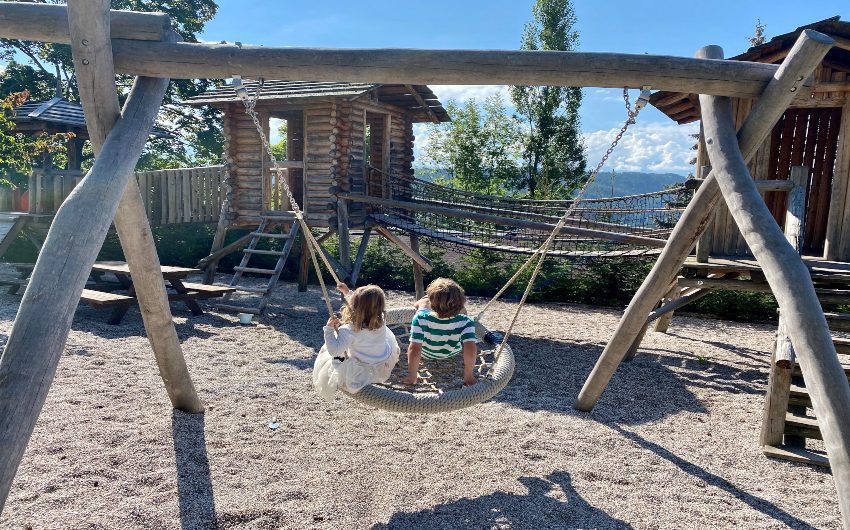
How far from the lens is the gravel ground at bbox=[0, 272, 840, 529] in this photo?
323cm

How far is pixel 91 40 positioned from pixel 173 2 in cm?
2374

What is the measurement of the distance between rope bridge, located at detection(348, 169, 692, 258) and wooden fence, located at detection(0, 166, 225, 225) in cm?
356

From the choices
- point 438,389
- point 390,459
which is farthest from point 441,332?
point 390,459

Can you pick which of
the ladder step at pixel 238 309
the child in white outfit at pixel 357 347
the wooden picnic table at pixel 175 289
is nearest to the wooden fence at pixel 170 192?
the wooden picnic table at pixel 175 289

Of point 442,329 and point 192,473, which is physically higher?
point 442,329

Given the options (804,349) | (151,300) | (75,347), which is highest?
(804,349)

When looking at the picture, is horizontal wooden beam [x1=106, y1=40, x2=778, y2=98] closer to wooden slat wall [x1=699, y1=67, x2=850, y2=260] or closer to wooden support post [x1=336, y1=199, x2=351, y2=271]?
wooden slat wall [x1=699, y1=67, x2=850, y2=260]

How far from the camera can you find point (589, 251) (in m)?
8.91

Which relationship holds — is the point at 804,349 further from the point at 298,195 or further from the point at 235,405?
the point at 298,195

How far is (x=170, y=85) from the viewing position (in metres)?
23.1

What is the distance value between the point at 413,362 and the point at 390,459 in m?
0.71

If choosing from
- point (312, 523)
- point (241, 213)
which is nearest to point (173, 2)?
point (241, 213)

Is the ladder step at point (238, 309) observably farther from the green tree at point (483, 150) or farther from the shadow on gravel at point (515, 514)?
the green tree at point (483, 150)

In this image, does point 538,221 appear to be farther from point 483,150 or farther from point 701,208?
point 483,150
